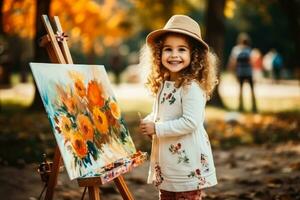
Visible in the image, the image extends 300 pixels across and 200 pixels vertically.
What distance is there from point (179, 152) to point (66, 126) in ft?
2.72

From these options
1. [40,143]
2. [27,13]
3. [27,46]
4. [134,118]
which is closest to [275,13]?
[27,46]

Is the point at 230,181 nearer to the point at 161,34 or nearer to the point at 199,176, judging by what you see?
the point at 199,176

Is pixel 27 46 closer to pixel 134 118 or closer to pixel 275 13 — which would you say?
pixel 275 13

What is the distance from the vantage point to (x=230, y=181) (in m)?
7.43

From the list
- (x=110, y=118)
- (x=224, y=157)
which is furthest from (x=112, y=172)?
(x=224, y=157)

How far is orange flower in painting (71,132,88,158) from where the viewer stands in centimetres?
395

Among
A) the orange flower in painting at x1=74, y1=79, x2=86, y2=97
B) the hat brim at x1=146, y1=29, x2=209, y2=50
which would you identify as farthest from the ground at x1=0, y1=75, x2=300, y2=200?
the hat brim at x1=146, y1=29, x2=209, y2=50

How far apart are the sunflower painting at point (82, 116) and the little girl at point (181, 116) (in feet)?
1.20

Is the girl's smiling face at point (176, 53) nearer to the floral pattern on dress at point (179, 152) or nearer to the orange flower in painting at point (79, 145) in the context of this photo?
the floral pattern on dress at point (179, 152)

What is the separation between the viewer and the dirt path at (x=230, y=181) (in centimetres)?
638

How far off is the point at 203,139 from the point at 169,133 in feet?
0.96

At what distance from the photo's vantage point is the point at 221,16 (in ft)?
53.2

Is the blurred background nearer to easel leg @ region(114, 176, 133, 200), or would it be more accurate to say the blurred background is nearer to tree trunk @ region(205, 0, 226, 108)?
tree trunk @ region(205, 0, 226, 108)

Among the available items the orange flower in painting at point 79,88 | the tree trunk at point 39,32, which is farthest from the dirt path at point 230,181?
the tree trunk at point 39,32
